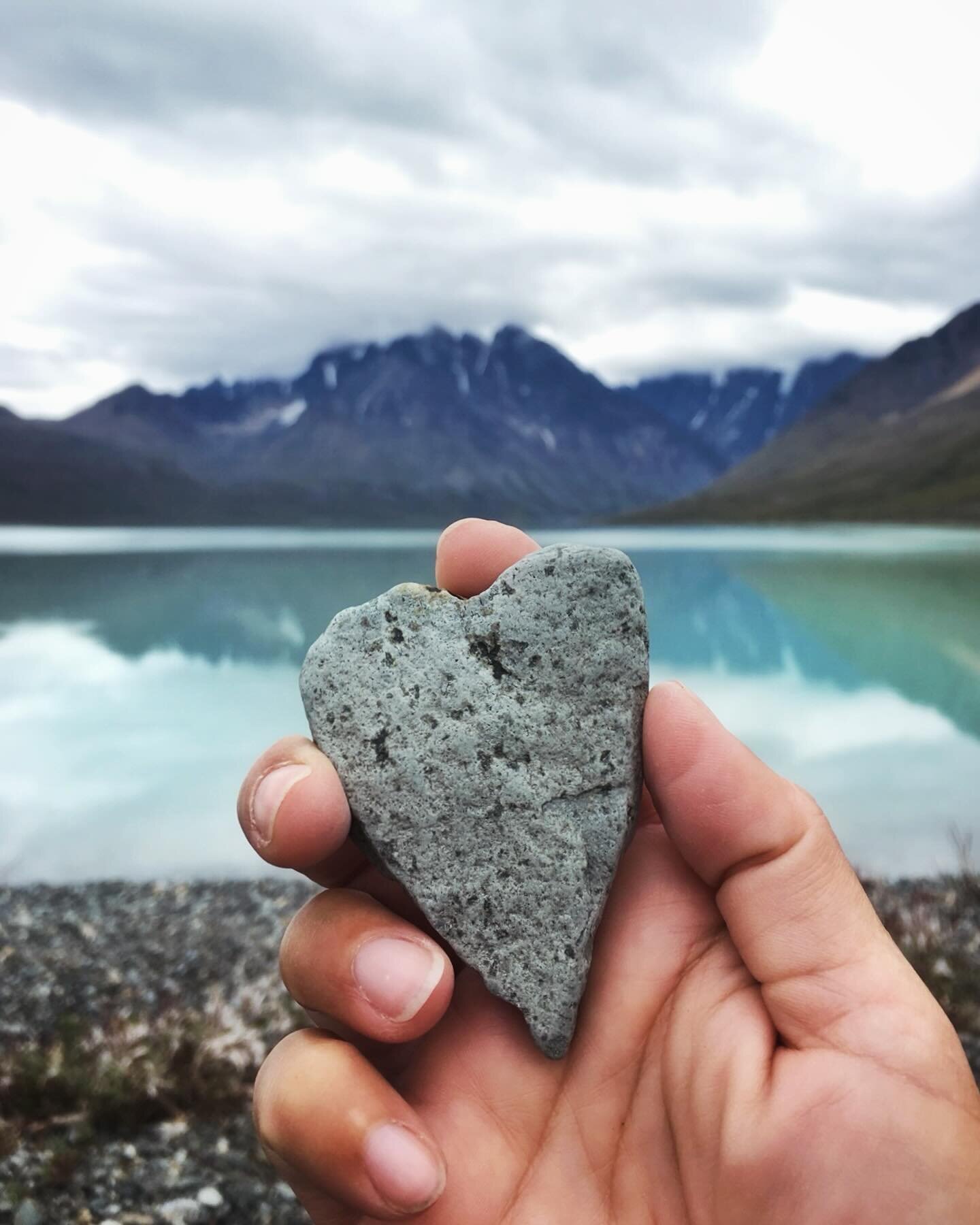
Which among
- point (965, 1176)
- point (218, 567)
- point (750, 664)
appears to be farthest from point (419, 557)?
point (965, 1176)

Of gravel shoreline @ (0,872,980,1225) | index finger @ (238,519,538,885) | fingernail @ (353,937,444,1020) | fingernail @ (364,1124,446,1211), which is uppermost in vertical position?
index finger @ (238,519,538,885)

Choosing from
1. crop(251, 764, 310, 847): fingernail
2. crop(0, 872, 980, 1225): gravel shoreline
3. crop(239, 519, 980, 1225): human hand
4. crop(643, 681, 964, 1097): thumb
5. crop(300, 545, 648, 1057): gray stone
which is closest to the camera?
crop(239, 519, 980, 1225): human hand

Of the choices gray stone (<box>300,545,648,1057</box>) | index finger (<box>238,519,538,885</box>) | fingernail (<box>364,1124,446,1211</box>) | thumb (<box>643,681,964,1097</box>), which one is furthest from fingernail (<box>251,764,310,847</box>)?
thumb (<box>643,681,964,1097</box>)

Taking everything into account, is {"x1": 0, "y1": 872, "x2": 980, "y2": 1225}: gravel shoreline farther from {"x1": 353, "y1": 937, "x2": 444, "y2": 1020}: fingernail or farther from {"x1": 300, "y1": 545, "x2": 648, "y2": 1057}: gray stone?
{"x1": 300, "y1": 545, "x2": 648, "y2": 1057}: gray stone

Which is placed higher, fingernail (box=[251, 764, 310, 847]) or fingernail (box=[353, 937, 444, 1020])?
Answer: fingernail (box=[251, 764, 310, 847])

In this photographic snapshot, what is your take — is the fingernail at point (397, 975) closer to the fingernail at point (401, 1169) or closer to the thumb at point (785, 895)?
the fingernail at point (401, 1169)

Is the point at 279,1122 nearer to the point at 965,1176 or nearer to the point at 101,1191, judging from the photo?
the point at 965,1176

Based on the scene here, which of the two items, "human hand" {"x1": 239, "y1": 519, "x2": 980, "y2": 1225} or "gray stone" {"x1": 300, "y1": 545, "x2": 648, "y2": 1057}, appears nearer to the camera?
"human hand" {"x1": 239, "y1": 519, "x2": 980, "y2": 1225}
